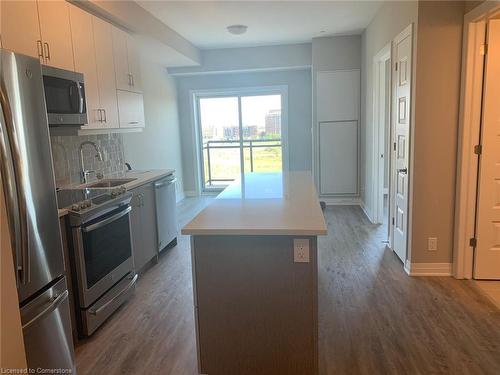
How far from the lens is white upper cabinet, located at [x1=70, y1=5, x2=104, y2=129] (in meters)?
3.14

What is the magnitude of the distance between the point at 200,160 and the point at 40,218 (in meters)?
5.84

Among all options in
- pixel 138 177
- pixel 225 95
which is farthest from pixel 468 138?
pixel 225 95

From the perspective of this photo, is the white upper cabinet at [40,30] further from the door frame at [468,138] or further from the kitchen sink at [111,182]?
the door frame at [468,138]

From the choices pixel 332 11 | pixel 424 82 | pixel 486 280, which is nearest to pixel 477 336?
pixel 486 280

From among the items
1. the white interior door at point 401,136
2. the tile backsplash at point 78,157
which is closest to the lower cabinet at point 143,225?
the tile backsplash at point 78,157

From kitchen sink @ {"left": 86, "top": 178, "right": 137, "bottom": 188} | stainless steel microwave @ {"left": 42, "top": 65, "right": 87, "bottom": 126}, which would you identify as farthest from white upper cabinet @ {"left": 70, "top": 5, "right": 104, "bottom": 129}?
kitchen sink @ {"left": 86, "top": 178, "right": 137, "bottom": 188}

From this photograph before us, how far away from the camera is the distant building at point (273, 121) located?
24.3ft

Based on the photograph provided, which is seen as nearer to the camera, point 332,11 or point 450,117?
point 450,117

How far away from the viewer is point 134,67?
4.23m

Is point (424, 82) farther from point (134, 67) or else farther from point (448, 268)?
point (134, 67)

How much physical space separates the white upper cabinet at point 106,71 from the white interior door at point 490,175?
3.26 m

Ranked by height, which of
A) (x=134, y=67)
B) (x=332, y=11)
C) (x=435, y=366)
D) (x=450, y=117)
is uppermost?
(x=332, y=11)

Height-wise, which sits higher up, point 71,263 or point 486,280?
point 71,263

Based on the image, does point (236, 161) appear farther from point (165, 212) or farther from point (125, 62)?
point (125, 62)
